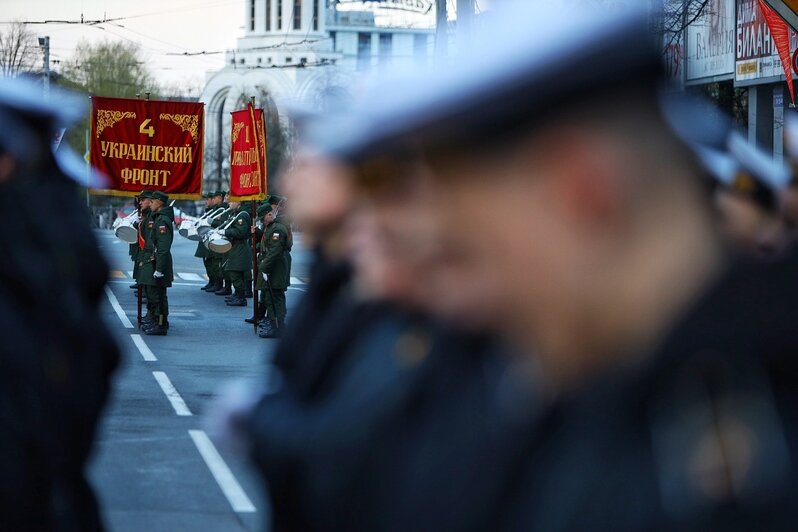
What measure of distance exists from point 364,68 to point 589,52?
516 millimetres

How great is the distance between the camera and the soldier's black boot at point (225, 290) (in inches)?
960

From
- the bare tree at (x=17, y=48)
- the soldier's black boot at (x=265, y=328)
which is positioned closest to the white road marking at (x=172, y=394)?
the soldier's black boot at (x=265, y=328)

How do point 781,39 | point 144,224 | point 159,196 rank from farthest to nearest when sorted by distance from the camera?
1. point 159,196
2. point 144,224
3. point 781,39

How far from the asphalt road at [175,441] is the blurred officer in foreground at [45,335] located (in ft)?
Result: 1.21

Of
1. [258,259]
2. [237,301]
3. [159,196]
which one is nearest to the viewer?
[159,196]

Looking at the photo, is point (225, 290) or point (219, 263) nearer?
point (225, 290)

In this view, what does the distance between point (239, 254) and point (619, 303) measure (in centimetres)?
2231

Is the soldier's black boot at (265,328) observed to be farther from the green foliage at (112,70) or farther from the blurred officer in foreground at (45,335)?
the green foliage at (112,70)

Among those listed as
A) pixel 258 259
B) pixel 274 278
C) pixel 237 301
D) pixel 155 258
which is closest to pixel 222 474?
pixel 274 278

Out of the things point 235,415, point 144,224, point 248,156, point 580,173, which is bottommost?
point 144,224

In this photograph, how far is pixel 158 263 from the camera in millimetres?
17859

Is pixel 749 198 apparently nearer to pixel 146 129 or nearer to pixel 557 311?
pixel 557 311

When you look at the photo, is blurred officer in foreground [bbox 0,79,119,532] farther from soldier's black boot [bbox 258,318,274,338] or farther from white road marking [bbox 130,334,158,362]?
soldier's black boot [bbox 258,318,274,338]

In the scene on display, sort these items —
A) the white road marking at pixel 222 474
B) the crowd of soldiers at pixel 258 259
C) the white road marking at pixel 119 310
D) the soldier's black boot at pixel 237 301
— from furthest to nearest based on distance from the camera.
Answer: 1. the soldier's black boot at pixel 237 301
2. the white road marking at pixel 119 310
3. the crowd of soldiers at pixel 258 259
4. the white road marking at pixel 222 474
